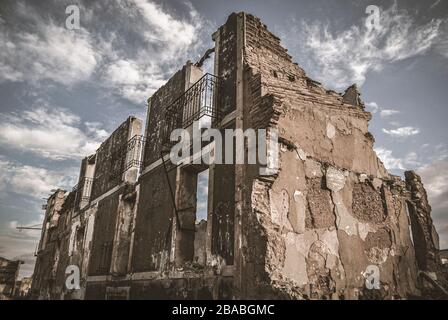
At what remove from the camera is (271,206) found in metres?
4.64

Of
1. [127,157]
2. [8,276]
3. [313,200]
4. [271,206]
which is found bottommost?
[8,276]

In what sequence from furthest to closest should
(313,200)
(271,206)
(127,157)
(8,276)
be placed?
(8,276), (127,157), (313,200), (271,206)

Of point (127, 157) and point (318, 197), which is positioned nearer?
point (318, 197)

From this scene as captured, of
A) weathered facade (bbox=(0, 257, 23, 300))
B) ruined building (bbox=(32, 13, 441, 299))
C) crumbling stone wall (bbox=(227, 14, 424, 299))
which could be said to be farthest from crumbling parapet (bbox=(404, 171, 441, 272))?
weathered facade (bbox=(0, 257, 23, 300))

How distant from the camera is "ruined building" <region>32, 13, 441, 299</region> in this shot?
4.67m

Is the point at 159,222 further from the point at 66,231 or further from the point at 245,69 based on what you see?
the point at 66,231

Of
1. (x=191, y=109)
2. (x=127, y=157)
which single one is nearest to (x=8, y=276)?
(x=127, y=157)

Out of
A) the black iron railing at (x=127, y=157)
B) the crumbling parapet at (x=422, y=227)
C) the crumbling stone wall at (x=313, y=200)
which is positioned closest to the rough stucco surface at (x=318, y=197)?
the crumbling stone wall at (x=313, y=200)

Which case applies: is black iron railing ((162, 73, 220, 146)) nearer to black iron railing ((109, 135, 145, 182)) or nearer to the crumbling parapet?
black iron railing ((109, 135, 145, 182))

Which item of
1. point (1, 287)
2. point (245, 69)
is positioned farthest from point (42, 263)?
point (245, 69)

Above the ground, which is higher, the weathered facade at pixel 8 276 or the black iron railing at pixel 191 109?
the black iron railing at pixel 191 109

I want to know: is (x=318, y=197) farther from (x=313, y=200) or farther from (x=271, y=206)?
(x=271, y=206)

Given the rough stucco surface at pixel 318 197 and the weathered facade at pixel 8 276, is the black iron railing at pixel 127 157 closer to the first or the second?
the rough stucco surface at pixel 318 197

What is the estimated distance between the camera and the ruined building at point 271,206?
4672 millimetres
